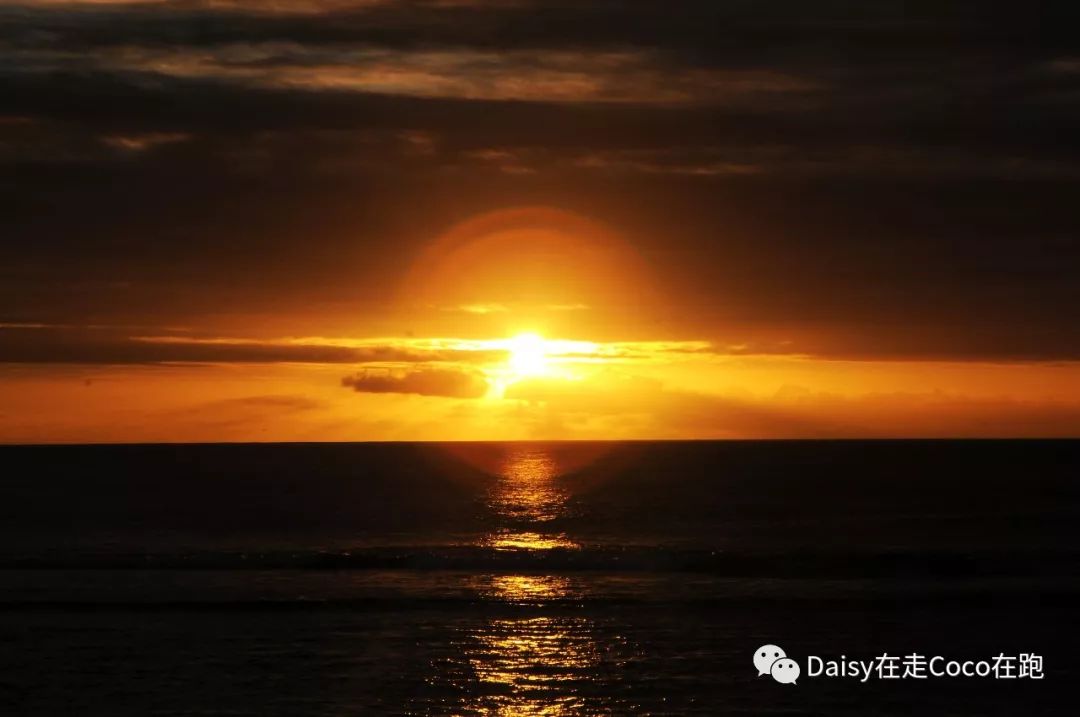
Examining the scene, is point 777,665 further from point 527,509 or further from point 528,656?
point 527,509

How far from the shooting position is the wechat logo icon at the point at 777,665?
28703 mm

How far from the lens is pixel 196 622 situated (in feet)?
123

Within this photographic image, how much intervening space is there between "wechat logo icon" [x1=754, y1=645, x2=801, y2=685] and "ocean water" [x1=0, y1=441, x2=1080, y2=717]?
369 millimetres

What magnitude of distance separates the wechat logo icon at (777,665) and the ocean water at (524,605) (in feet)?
1.21

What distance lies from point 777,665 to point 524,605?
12.9 metres

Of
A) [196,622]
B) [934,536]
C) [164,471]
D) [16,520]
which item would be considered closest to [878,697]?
[196,622]

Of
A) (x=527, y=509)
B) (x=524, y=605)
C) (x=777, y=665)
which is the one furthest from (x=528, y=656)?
(x=527, y=509)

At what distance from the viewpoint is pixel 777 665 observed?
29.7m

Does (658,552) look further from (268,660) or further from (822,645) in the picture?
(268,660)

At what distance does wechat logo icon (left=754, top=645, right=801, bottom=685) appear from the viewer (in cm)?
2870

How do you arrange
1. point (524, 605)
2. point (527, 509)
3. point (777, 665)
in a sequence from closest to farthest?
point (777, 665) → point (524, 605) → point (527, 509)

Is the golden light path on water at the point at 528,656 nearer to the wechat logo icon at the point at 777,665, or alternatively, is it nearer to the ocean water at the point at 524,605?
the ocean water at the point at 524,605

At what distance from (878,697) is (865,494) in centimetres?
8616

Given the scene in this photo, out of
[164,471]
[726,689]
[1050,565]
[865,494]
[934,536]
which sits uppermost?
[164,471]
